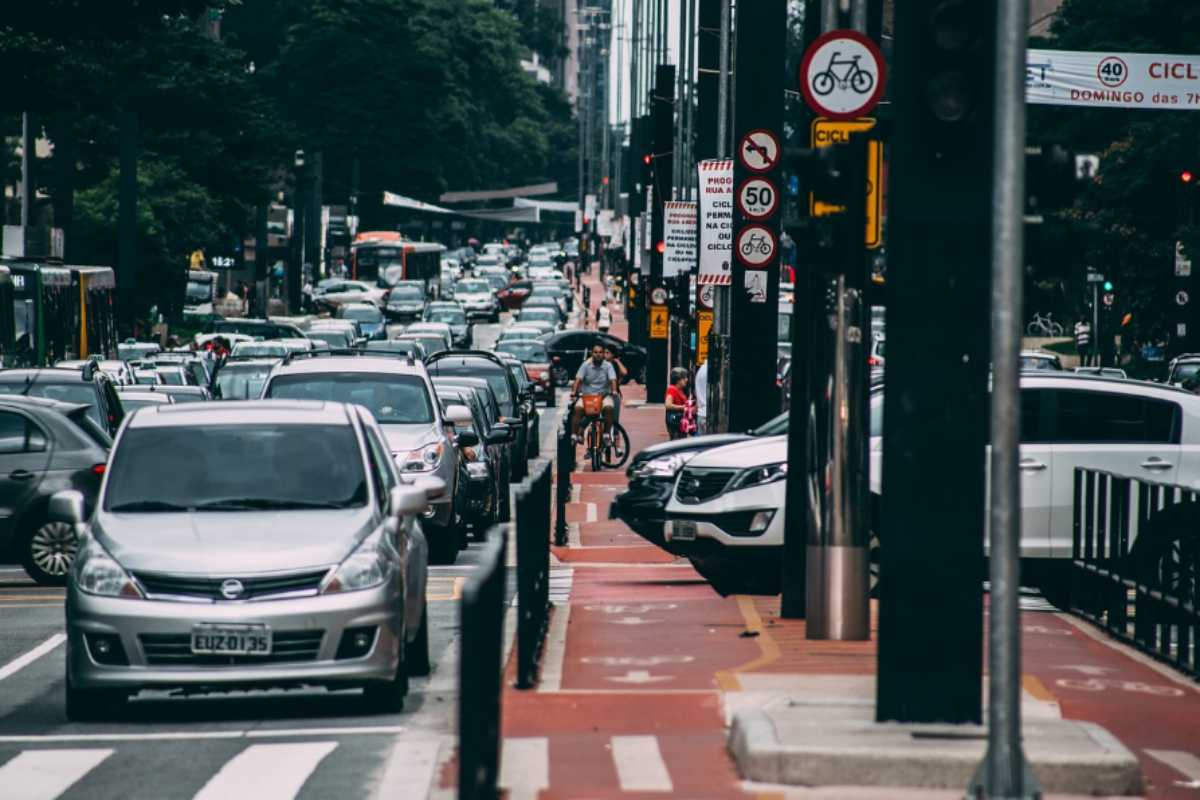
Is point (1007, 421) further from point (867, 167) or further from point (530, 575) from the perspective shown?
point (530, 575)

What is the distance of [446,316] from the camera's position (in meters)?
85.3

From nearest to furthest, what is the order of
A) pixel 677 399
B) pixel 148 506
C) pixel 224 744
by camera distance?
pixel 224 744, pixel 148 506, pixel 677 399

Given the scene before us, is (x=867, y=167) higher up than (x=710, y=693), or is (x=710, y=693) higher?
(x=867, y=167)

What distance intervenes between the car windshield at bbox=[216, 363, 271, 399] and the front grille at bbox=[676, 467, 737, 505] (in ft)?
70.5

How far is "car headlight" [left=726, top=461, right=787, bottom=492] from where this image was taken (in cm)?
1739

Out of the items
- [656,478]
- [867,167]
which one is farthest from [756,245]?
[867,167]

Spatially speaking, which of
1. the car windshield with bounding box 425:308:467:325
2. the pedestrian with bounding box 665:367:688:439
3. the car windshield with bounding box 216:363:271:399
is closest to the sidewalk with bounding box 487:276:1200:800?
the pedestrian with bounding box 665:367:688:439

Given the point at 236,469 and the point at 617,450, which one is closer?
the point at 236,469

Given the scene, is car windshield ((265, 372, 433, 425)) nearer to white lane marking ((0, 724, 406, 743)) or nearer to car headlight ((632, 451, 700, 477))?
car headlight ((632, 451, 700, 477))

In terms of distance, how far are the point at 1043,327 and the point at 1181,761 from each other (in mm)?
75624

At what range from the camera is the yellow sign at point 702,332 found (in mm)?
35594

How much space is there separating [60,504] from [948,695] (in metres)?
5.00

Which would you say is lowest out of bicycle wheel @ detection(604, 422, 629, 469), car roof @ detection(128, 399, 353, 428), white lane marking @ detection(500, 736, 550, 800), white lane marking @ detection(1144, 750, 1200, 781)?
bicycle wheel @ detection(604, 422, 629, 469)

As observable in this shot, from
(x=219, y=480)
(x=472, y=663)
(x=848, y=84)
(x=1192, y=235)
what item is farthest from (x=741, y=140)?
(x=1192, y=235)
